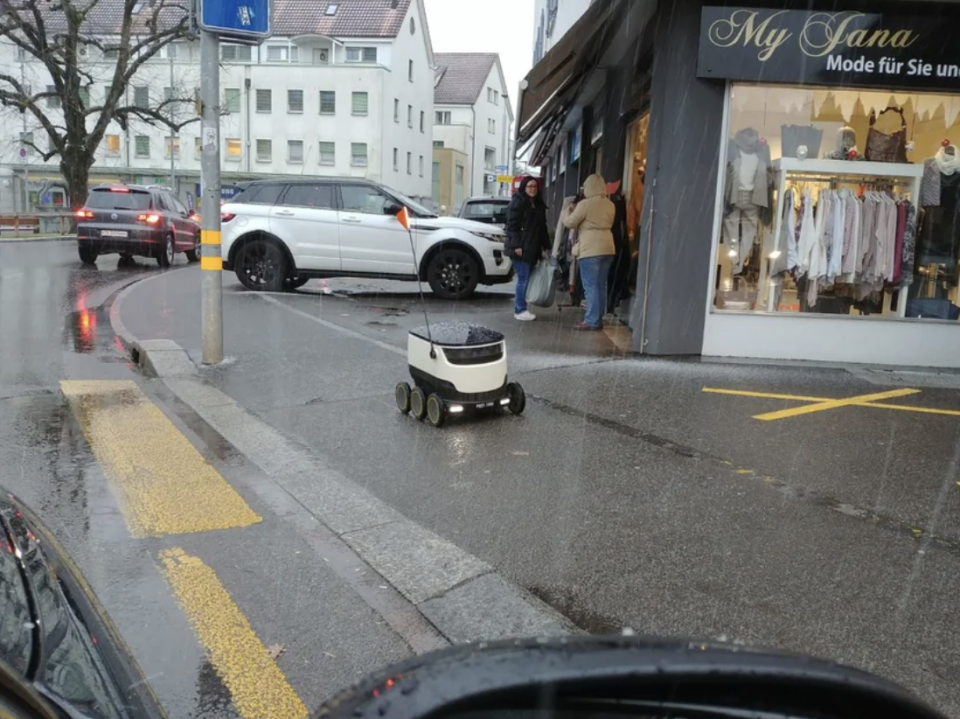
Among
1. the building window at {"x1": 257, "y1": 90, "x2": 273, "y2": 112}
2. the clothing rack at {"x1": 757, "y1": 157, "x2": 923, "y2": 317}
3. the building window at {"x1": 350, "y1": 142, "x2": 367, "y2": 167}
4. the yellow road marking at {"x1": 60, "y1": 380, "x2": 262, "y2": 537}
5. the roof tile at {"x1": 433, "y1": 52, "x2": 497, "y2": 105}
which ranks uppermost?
the roof tile at {"x1": 433, "y1": 52, "x2": 497, "y2": 105}

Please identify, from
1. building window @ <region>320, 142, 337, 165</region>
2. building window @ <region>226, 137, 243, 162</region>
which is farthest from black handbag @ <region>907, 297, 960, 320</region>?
building window @ <region>226, 137, 243, 162</region>

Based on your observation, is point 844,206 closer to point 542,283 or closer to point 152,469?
point 542,283

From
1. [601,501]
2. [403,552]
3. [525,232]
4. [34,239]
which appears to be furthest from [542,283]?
[34,239]

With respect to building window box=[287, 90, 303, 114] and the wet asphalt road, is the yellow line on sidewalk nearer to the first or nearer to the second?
the wet asphalt road

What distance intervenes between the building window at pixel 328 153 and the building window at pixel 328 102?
1.93m

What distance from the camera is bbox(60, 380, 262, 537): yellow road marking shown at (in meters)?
4.41

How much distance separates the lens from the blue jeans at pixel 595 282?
1038 cm

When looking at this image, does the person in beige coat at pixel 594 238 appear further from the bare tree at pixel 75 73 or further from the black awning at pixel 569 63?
the bare tree at pixel 75 73

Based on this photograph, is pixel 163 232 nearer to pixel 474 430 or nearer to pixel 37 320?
pixel 37 320

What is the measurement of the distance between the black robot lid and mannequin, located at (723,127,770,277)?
12.8 feet

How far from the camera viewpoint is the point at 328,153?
174 ft

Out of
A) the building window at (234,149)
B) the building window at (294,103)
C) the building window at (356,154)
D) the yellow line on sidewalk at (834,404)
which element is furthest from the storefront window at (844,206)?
the building window at (234,149)

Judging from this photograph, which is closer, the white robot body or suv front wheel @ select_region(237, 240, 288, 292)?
the white robot body

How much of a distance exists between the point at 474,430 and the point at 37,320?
742 centimetres
